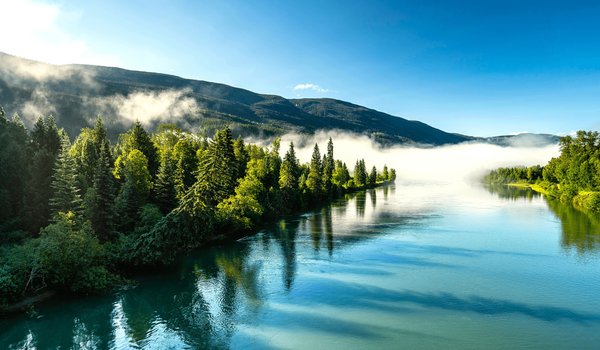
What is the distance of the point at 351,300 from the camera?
117ft

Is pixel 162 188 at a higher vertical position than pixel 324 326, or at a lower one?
higher

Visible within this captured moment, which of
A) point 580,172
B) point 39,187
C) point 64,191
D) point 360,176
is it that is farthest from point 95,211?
point 360,176

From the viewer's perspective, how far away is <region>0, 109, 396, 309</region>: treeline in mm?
34375

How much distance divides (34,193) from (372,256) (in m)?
44.6

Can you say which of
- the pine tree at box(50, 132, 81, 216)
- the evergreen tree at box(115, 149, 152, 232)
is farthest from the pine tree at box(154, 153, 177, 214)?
the pine tree at box(50, 132, 81, 216)

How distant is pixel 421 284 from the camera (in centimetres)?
4000

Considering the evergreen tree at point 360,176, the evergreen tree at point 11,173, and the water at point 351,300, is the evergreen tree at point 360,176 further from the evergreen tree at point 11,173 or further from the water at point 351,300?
the evergreen tree at point 11,173

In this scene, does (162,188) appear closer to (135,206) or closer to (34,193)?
(135,206)

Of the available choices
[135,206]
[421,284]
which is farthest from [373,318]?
[135,206]

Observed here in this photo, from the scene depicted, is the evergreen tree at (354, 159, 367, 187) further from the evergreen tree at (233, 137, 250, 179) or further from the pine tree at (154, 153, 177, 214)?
the pine tree at (154, 153, 177, 214)

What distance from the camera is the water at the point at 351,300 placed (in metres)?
28.4

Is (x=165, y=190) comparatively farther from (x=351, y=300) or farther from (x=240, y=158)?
(x=240, y=158)

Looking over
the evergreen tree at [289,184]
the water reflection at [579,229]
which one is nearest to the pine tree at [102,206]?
the evergreen tree at [289,184]

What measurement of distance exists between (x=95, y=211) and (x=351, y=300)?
33237mm
